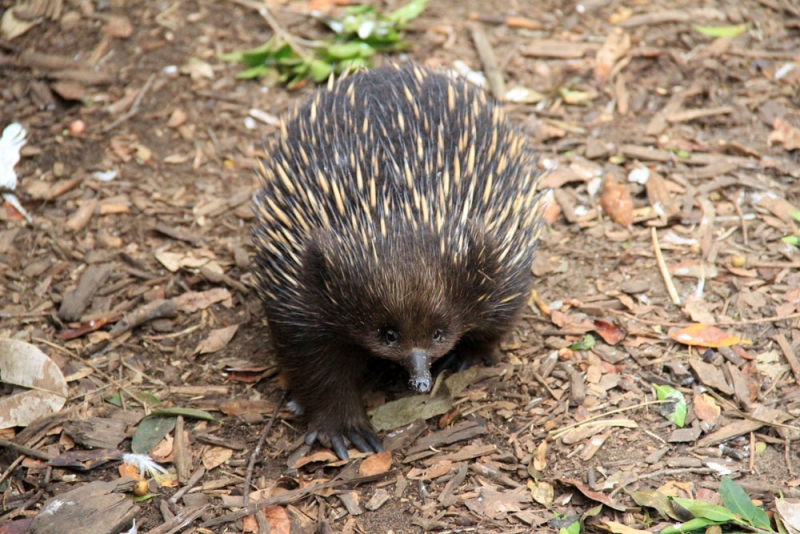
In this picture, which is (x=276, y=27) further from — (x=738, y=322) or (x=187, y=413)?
(x=738, y=322)

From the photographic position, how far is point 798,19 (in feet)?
22.5

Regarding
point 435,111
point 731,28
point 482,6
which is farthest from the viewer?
point 482,6

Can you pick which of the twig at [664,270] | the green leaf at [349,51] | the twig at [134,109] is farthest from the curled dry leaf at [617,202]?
the twig at [134,109]

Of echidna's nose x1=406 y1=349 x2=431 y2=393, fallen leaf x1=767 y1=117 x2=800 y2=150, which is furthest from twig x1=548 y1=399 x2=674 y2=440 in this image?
fallen leaf x1=767 y1=117 x2=800 y2=150

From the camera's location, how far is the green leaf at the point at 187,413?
4.57 metres

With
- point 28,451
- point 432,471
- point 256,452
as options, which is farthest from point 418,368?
point 28,451

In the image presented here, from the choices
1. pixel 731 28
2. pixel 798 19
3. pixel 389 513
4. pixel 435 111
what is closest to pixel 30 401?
pixel 389 513

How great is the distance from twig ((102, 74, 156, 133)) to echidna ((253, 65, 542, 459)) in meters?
1.95

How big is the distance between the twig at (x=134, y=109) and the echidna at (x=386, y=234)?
6.41 ft

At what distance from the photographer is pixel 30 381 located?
4594mm

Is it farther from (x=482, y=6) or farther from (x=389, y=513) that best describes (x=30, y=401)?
(x=482, y=6)

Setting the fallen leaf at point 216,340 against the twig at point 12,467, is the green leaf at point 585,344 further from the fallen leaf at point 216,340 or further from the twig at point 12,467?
the twig at point 12,467

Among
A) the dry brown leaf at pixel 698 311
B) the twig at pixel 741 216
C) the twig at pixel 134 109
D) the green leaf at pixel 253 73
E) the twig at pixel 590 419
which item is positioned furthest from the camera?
the green leaf at pixel 253 73

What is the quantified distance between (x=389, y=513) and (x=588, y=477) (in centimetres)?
101
